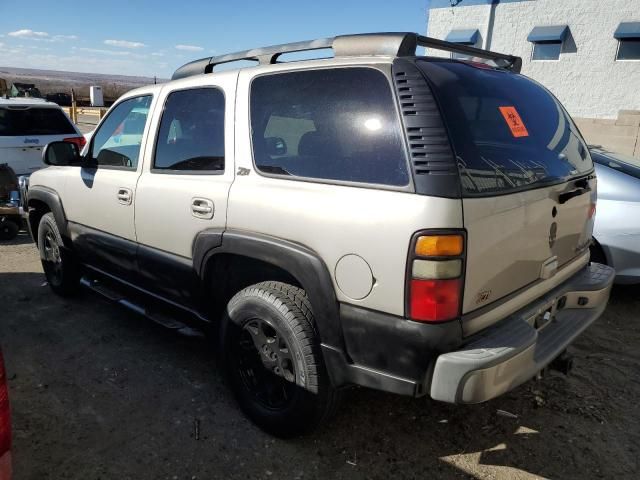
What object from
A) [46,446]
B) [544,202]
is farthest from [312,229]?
[46,446]

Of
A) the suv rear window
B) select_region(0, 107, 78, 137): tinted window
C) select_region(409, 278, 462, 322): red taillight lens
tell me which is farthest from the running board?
Answer: select_region(0, 107, 78, 137): tinted window

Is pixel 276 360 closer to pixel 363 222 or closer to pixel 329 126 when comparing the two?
pixel 363 222

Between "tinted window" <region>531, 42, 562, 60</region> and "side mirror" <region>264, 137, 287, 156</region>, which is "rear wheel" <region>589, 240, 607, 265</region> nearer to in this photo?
"side mirror" <region>264, 137, 287, 156</region>

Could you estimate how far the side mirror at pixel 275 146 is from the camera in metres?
2.56

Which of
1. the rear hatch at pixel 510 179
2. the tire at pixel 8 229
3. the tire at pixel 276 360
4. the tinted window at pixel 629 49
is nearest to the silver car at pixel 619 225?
the rear hatch at pixel 510 179

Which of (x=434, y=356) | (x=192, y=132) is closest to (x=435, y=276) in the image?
(x=434, y=356)

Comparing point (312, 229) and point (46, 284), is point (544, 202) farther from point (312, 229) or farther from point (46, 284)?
point (46, 284)

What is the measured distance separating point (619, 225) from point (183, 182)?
3654 millimetres

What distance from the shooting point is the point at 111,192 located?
11.6 feet

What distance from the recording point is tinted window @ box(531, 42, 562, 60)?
15625mm

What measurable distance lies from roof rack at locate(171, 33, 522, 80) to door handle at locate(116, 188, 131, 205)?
0.89 metres

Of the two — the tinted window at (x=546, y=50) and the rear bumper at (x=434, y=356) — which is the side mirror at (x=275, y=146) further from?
the tinted window at (x=546, y=50)

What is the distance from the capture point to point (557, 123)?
284 cm

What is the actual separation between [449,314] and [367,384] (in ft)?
1.64
